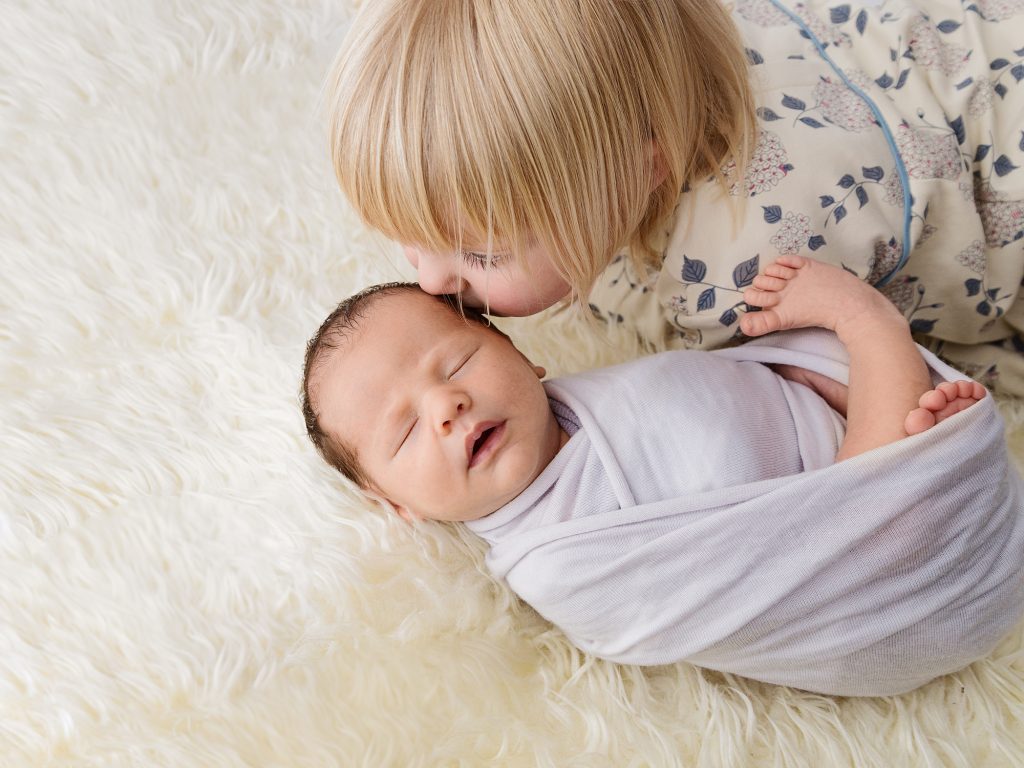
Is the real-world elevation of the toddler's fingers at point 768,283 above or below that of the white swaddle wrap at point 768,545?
above

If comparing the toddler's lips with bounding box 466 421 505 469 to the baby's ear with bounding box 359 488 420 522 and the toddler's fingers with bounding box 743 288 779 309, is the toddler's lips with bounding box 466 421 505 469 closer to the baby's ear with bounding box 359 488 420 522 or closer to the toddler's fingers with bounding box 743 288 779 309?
the baby's ear with bounding box 359 488 420 522

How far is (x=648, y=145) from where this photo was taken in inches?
37.0

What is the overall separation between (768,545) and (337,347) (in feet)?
1.57

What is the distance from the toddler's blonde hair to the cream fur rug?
31 cm

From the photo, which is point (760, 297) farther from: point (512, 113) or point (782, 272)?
point (512, 113)

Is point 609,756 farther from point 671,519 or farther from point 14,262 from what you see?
point 14,262

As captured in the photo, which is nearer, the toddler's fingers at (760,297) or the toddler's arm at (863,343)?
the toddler's arm at (863,343)

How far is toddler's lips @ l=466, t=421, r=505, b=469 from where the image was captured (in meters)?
0.93

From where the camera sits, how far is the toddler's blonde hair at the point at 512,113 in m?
0.85

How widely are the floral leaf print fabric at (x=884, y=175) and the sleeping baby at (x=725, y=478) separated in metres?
0.07

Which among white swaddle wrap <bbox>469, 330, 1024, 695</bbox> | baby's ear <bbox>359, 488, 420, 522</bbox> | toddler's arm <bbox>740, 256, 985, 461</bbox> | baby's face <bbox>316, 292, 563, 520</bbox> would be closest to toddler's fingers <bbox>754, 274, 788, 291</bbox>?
toddler's arm <bbox>740, 256, 985, 461</bbox>

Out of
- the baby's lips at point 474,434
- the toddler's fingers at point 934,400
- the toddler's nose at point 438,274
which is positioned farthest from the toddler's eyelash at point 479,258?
the toddler's fingers at point 934,400

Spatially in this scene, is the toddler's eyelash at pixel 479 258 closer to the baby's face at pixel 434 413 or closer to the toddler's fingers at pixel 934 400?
the baby's face at pixel 434 413

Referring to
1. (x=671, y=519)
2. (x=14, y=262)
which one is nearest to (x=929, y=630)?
(x=671, y=519)
